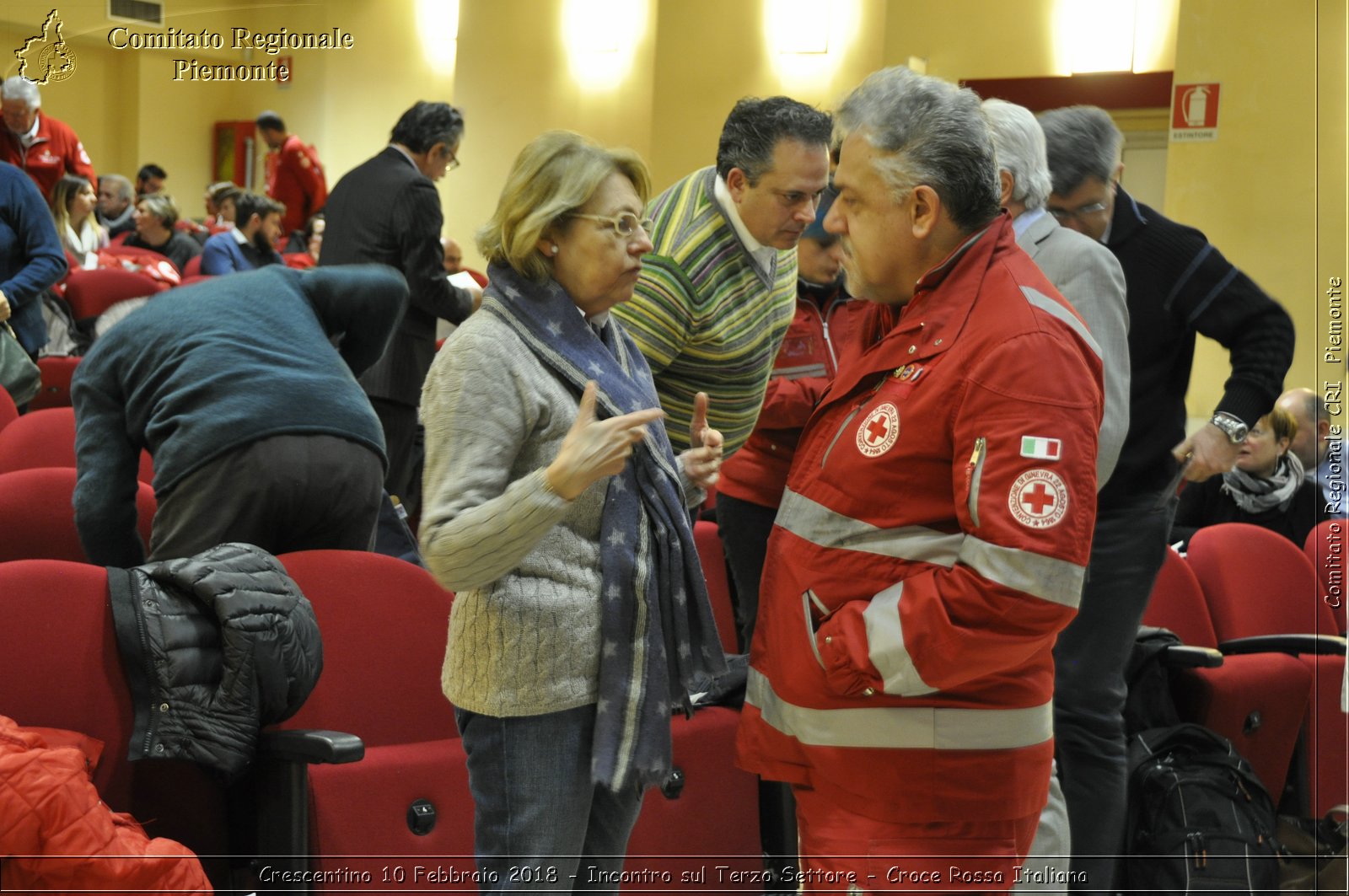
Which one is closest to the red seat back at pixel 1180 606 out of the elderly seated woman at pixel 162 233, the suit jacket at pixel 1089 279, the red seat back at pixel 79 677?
the suit jacket at pixel 1089 279

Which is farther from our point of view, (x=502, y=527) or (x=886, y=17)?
(x=886, y=17)

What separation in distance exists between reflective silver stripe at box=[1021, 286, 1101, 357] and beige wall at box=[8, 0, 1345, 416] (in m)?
3.21

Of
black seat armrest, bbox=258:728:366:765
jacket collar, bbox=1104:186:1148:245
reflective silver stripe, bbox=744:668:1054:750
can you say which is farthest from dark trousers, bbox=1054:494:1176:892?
black seat armrest, bbox=258:728:366:765

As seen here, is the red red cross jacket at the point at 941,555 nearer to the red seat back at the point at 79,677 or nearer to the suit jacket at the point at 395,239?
the red seat back at the point at 79,677

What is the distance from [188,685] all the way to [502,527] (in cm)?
72

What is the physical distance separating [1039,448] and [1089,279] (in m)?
0.84

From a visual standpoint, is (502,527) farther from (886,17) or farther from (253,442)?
(886,17)

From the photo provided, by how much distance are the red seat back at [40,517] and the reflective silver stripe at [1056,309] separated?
1.82 m

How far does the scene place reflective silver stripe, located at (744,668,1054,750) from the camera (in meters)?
1.43

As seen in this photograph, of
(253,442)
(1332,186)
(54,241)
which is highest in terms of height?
(1332,186)

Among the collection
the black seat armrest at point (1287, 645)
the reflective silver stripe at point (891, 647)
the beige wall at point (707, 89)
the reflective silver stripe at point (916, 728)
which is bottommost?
the black seat armrest at point (1287, 645)

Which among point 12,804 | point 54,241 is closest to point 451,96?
point 54,241

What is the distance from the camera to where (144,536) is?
2590mm

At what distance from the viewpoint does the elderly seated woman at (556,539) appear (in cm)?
147
